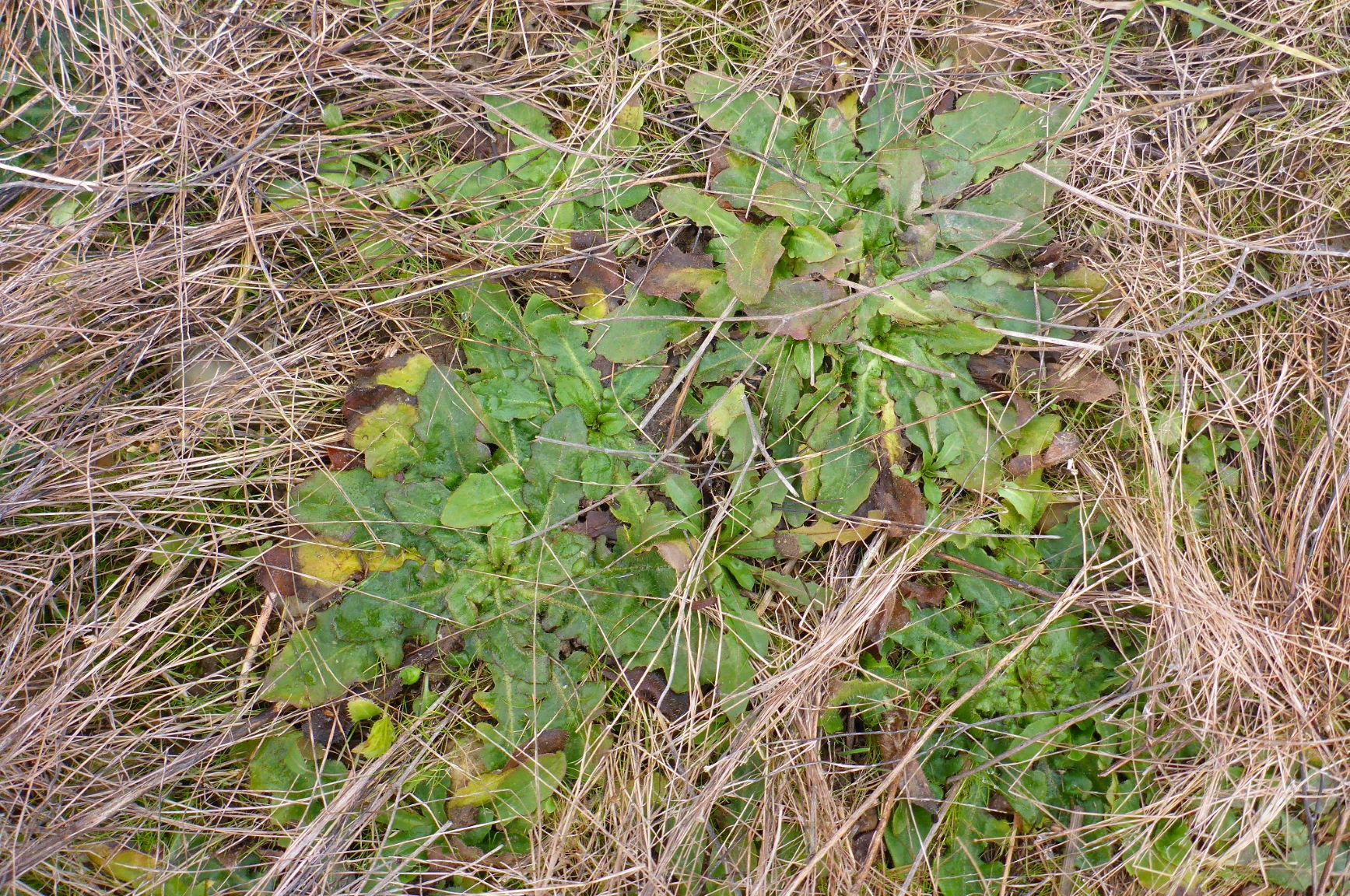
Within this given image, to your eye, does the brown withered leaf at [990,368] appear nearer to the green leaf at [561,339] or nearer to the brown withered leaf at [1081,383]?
the brown withered leaf at [1081,383]

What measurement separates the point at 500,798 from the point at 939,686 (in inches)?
48.3

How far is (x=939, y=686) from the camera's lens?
2.11 meters

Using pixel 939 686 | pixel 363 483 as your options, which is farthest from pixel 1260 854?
pixel 363 483

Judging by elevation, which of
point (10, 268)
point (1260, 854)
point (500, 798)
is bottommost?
point (1260, 854)

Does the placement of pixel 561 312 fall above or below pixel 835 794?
above

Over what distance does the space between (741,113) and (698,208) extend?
1.06ft

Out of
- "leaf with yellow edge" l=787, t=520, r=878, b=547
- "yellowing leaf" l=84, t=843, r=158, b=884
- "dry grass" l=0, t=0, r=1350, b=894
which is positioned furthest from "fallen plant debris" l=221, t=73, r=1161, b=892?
"yellowing leaf" l=84, t=843, r=158, b=884

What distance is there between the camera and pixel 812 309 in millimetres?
2178

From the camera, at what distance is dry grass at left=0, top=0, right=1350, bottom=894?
6.68ft

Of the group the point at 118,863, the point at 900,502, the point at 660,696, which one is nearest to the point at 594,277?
the point at 900,502

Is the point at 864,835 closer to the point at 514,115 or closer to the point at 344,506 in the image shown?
the point at 344,506

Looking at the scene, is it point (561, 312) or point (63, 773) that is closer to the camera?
point (63, 773)

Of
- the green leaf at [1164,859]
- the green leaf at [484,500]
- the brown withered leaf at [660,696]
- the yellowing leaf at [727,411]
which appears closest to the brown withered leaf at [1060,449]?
the yellowing leaf at [727,411]

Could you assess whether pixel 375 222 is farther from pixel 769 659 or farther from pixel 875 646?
pixel 875 646
